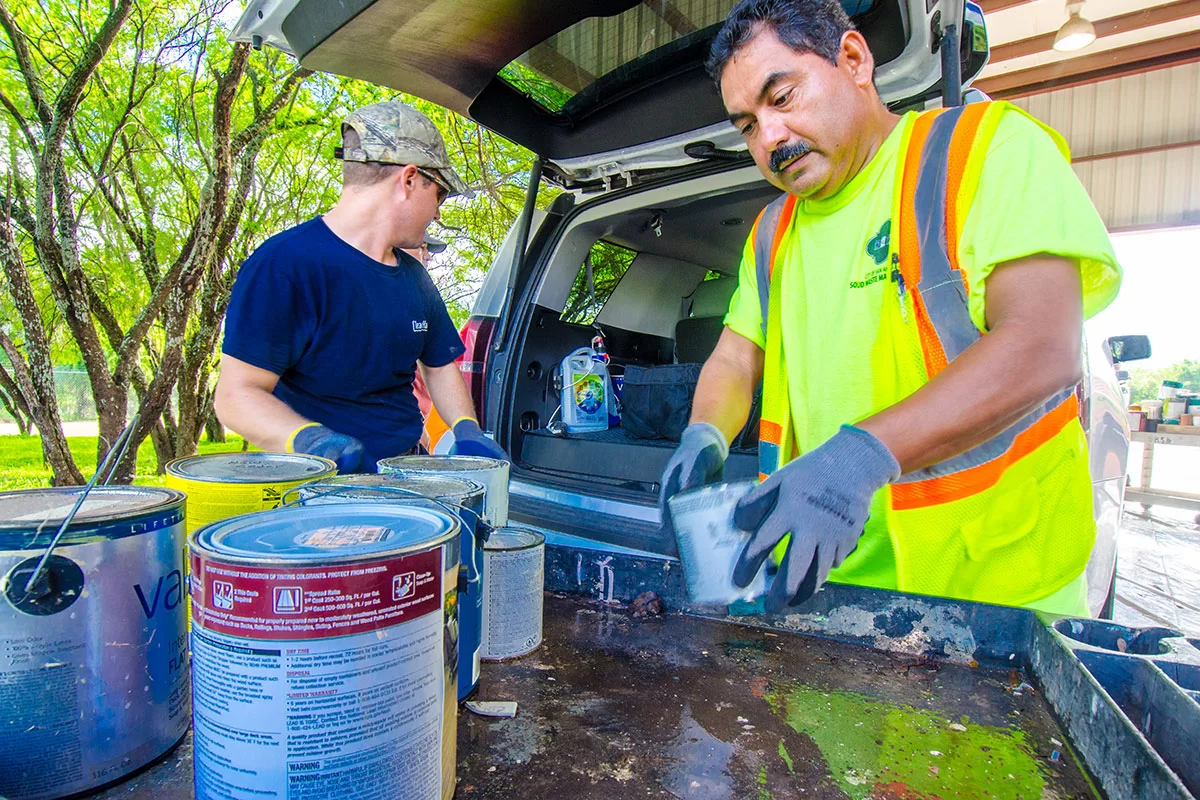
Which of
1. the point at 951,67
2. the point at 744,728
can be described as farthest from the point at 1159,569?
the point at 744,728

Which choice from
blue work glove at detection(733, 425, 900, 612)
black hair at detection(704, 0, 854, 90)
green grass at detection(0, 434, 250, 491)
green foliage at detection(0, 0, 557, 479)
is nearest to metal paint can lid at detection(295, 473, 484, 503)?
blue work glove at detection(733, 425, 900, 612)

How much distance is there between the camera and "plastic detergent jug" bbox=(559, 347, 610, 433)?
3.40 meters

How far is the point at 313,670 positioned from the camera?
0.60 metres

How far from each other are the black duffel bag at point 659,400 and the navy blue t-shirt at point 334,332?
107 cm

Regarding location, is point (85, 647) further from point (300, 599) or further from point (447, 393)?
point (447, 393)

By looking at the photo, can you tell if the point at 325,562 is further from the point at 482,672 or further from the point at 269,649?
the point at 482,672

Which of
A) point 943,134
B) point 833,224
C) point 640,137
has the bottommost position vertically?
point 833,224

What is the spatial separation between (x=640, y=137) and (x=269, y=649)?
2.23 m

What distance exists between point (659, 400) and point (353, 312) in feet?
4.54

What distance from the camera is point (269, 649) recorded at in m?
0.60

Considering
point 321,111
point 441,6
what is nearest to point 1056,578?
point 441,6

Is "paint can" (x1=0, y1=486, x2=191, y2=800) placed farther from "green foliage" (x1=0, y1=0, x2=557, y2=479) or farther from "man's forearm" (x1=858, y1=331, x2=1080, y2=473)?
"green foliage" (x1=0, y1=0, x2=557, y2=479)

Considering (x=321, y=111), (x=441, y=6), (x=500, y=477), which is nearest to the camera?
(x=500, y=477)

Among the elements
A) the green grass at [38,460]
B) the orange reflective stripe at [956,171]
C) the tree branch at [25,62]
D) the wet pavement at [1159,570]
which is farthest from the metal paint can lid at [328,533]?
the green grass at [38,460]
